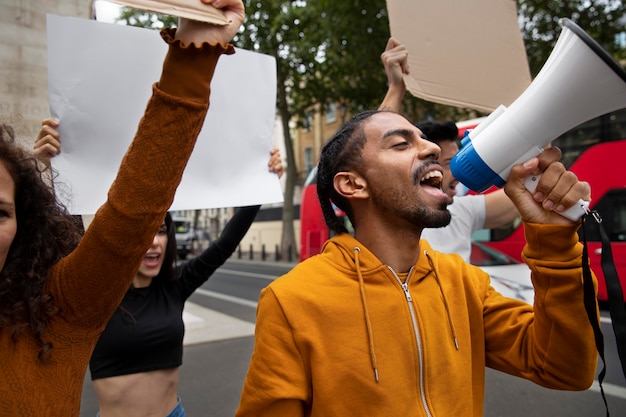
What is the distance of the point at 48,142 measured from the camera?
162 cm

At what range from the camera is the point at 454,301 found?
1415mm

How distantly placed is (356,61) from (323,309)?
44.7ft

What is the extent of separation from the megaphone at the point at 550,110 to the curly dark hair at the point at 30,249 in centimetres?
101

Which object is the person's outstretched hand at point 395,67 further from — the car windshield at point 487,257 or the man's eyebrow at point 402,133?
the car windshield at point 487,257

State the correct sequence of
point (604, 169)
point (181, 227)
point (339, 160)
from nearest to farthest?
1. point (339, 160)
2. point (604, 169)
3. point (181, 227)

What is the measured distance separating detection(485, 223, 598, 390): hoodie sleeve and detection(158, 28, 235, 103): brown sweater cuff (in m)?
0.82

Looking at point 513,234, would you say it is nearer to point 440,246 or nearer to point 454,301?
point 440,246

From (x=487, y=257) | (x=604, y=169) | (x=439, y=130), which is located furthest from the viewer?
(x=604, y=169)

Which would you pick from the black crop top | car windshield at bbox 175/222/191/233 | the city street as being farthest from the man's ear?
car windshield at bbox 175/222/191/233

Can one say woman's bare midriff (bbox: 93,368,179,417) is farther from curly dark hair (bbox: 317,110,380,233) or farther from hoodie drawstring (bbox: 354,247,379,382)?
hoodie drawstring (bbox: 354,247,379,382)

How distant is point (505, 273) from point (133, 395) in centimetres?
380

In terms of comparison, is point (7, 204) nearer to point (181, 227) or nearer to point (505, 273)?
point (505, 273)

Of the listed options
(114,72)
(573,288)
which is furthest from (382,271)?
(114,72)

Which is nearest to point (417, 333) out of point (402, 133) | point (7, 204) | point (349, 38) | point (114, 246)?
point (402, 133)
